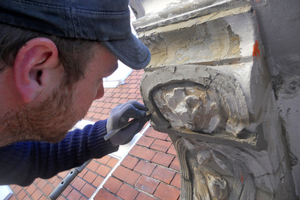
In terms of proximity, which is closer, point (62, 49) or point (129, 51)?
point (62, 49)

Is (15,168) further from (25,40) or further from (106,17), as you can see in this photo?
(106,17)

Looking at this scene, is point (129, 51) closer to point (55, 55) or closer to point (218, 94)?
point (55, 55)

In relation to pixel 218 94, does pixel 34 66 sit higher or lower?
higher

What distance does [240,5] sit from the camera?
0.75 m

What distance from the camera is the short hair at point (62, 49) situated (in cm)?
50

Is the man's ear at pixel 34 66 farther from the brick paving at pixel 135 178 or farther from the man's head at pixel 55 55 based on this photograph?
the brick paving at pixel 135 178

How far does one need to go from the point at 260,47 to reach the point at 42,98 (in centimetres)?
90

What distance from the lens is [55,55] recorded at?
555 millimetres

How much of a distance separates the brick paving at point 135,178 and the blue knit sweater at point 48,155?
0.57 metres

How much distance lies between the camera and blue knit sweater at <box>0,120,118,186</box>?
3.99 feet

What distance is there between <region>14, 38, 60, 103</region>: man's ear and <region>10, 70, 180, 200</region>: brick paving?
1442 mm

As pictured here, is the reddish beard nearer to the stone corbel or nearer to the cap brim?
the cap brim

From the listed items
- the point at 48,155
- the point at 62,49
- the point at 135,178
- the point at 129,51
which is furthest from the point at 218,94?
the point at 135,178

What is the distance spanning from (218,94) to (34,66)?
2.26ft
